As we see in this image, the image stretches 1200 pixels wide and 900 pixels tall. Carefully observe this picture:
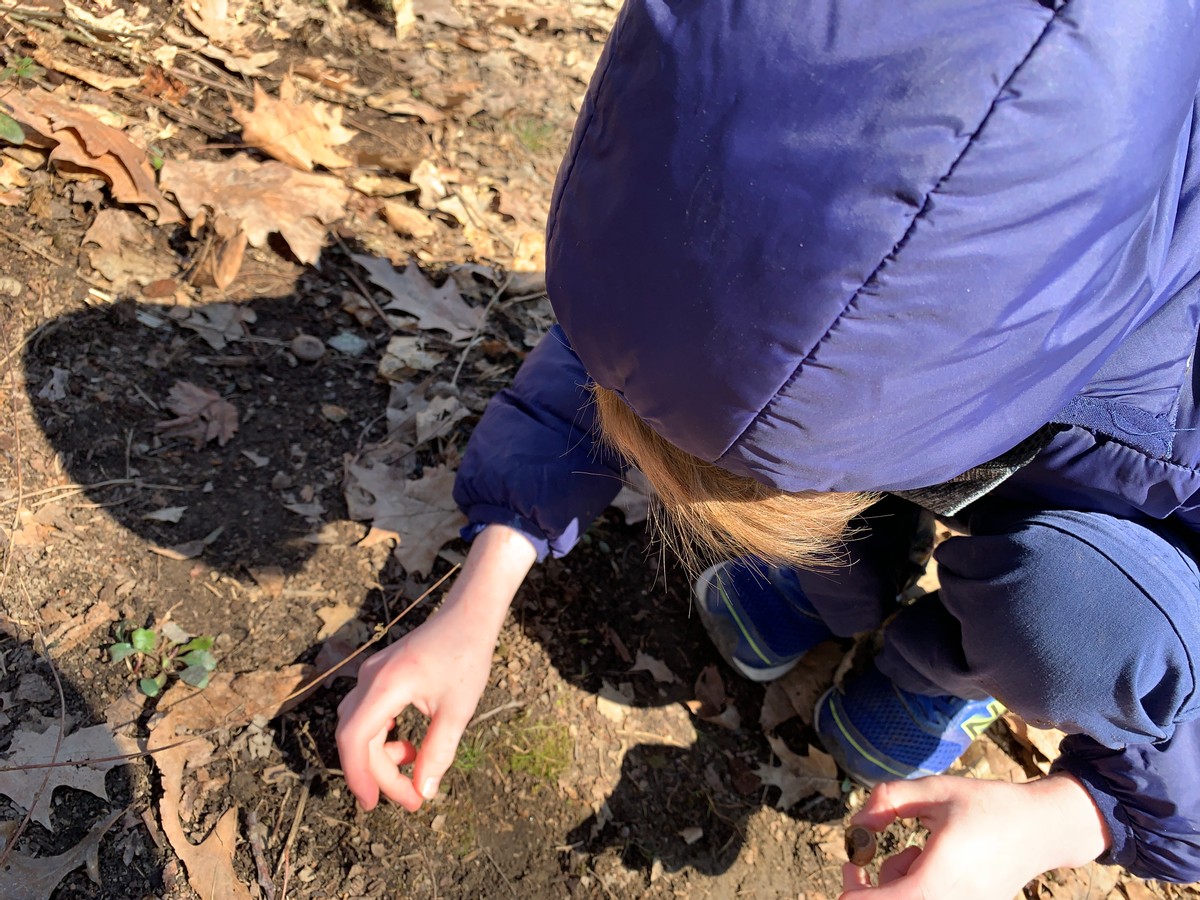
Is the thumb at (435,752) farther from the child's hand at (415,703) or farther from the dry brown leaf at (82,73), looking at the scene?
the dry brown leaf at (82,73)

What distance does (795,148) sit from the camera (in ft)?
2.48

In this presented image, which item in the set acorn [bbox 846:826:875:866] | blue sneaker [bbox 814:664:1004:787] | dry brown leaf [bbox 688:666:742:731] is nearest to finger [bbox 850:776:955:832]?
acorn [bbox 846:826:875:866]

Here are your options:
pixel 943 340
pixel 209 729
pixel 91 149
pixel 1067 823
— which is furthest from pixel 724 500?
pixel 91 149

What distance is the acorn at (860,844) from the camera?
5.32 feet

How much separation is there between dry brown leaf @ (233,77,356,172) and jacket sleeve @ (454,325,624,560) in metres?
1.22

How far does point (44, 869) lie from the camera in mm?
1445

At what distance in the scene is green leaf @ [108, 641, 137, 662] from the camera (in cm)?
169

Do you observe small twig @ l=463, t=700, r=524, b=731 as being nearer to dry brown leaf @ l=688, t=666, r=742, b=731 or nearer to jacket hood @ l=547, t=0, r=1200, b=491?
dry brown leaf @ l=688, t=666, r=742, b=731

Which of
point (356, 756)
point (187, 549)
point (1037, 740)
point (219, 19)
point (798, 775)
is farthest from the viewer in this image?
point (219, 19)

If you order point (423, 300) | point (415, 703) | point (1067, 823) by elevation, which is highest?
point (1067, 823)

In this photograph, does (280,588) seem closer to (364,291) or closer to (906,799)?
(364,291)

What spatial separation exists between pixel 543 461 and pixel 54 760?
3.42ft

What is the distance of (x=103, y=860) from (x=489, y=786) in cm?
71

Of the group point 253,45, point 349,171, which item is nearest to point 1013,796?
point 349,171
